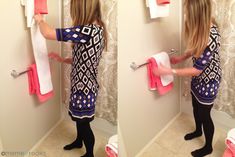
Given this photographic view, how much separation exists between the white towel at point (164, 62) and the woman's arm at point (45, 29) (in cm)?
38

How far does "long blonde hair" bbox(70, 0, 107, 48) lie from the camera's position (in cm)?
82

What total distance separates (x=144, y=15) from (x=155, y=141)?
54 cm

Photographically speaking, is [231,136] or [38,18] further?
[231,136]

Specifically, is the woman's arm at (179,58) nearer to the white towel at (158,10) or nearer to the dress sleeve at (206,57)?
the dress sleeve at (206,57)

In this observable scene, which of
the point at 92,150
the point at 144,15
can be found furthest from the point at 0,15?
the point at 92,150

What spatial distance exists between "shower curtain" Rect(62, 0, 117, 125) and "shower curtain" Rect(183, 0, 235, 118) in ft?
1.00

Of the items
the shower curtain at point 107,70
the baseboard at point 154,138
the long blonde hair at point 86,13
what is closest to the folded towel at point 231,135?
the baseboard at point 154,138

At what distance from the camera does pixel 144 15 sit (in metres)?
0.86

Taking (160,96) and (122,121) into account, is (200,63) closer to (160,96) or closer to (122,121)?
(160,96)

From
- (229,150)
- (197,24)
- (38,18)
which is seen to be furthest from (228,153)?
(38,18)

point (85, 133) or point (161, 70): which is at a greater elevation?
point (161, 70)

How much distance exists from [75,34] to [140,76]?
0.29m

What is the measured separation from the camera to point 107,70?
2.88ft

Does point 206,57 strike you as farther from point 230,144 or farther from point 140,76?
point 230,144
